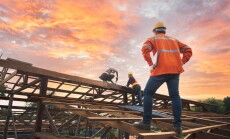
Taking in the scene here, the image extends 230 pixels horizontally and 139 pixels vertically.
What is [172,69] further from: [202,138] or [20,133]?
[20,133]


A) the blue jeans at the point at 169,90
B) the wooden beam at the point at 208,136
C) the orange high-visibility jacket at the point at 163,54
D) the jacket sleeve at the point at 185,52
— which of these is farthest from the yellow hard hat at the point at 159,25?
the wooden beam at the point at 208,136

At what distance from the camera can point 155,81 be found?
152 inches

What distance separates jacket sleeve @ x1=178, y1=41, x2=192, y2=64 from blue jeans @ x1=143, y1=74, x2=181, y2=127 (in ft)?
1.90

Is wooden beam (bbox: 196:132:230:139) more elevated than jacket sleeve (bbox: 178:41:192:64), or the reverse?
jacket sleeve (bbox: 178:41:192:64)

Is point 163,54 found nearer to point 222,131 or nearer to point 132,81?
point 222,131

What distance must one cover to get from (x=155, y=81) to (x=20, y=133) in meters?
16.0

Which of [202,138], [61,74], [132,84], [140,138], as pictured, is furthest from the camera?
[132,84]

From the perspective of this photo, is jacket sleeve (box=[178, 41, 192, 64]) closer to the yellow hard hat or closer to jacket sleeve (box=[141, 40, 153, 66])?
the yellow hard hat

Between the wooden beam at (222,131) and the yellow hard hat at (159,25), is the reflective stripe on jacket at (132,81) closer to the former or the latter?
the wooden beam at (222,131)

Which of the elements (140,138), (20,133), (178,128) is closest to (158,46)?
(178,128)

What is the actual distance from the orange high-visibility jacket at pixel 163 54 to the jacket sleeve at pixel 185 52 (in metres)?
0.21

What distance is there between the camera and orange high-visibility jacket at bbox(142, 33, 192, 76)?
151 inches

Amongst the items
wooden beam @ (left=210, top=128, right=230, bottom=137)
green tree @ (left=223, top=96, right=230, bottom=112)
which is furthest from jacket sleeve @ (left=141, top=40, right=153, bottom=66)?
green tree @ (left=223, top=96, right=230, bottom=112)

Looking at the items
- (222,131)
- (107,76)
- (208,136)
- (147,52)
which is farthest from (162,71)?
(107,76)
